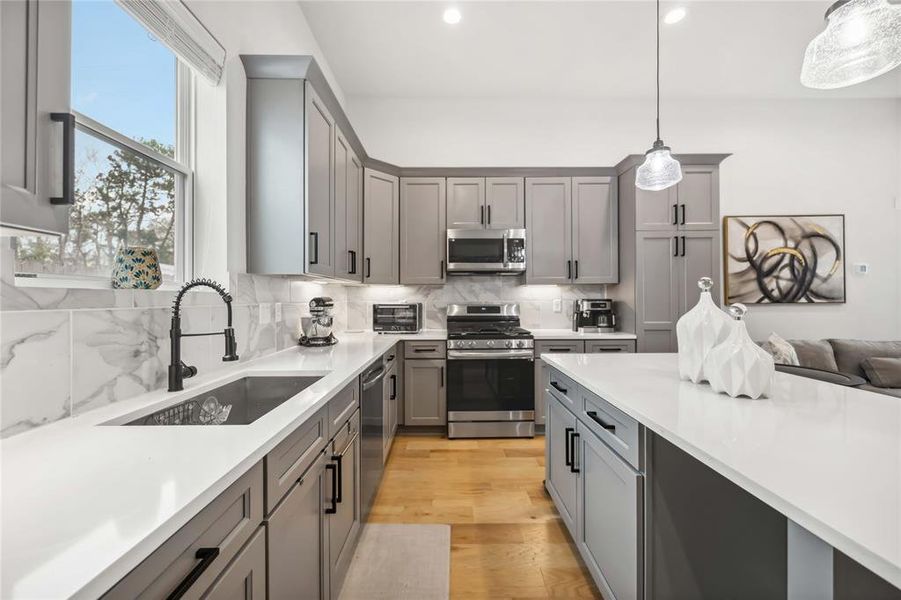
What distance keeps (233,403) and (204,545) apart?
1047mm

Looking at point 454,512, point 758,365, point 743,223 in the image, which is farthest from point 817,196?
point 454,512

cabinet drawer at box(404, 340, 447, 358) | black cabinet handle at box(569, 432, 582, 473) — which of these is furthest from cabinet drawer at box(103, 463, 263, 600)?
cabinet drawer at box(404, 340, 447, 358)

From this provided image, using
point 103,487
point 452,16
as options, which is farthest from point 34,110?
point 452,16

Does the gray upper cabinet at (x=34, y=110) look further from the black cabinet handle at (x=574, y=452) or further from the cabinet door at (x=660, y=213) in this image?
the cabinet door at (x=660, y=213)

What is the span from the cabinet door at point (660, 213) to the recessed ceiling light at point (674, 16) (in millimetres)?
1234

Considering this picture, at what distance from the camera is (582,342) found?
340cm

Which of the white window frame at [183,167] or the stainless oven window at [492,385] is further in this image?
the stainless oven window at [492,385]

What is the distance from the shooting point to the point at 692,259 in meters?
3.42

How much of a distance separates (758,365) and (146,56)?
2617 mm

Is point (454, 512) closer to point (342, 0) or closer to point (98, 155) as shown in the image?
point (98, 155)

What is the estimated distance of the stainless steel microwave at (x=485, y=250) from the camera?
362cm

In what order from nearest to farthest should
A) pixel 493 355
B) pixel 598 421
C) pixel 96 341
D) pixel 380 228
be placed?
pixel 96 341 → pixel 598 421 → pixel 493 355 → pixel 380 228

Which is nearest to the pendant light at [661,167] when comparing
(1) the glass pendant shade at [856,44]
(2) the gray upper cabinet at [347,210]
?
(1) the glass pendant shade at [856,44]

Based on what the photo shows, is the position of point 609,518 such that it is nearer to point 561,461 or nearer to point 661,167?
point 561,461
